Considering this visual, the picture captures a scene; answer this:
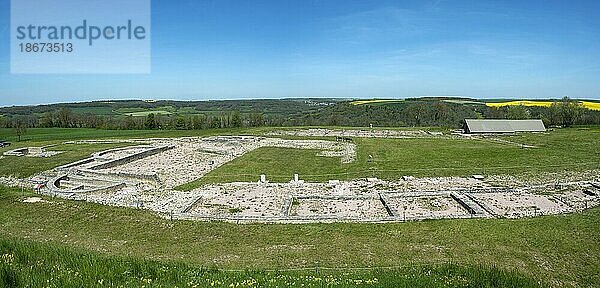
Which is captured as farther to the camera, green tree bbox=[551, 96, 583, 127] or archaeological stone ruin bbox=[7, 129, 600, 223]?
green tree bbox=[551, 96, 583, 127]

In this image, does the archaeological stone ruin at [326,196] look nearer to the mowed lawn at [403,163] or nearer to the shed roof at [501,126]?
the mowed lawn at [403,163]

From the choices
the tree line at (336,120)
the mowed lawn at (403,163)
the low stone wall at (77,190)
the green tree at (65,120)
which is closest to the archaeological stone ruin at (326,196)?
the low stone wall at (77,190)

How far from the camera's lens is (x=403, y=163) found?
101ft

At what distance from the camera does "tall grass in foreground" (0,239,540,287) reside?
7.14 meters

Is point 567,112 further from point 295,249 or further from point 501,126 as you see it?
point 295,249

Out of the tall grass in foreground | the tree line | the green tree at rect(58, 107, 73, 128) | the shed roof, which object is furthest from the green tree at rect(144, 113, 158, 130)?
the tall grass in foreground

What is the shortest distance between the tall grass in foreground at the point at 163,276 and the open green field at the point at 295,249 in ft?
0.08

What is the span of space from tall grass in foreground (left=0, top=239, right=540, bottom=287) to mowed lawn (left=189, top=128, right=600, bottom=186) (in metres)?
14.9

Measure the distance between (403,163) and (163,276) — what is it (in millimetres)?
24711

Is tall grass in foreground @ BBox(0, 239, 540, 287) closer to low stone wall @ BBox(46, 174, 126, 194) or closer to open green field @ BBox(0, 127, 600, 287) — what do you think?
open green field @ BBox(0, 127, 600, 287)

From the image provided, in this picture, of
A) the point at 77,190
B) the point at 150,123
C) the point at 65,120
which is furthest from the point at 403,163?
the point at 65,120

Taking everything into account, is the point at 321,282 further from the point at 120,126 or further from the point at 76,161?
the point at 120,126

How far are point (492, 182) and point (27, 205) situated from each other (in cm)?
2362

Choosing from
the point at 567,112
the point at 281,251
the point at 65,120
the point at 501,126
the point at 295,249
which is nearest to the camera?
the point at 281,251
